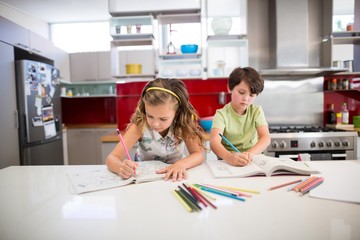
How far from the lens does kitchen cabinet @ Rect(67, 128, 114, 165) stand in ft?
11.5

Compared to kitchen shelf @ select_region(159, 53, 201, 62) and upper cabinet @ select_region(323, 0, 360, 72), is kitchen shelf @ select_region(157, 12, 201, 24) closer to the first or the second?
kitchen shelf @ select_region(159, 53, 201, 62)

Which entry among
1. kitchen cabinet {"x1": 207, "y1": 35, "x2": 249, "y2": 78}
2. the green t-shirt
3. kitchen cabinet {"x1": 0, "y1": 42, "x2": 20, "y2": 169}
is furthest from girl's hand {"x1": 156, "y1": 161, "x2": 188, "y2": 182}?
kitchen cabinet {"x1": 0, "y1": 42, "x2": 20, "y2": 169}

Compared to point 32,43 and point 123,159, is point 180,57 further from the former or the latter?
point 32,43

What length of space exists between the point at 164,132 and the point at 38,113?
80.6 inches

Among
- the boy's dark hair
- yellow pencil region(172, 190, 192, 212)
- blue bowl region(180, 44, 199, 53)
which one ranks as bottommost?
yellow pencil region(172, 190, 192, 212)

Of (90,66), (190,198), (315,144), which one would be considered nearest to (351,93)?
(315,144)

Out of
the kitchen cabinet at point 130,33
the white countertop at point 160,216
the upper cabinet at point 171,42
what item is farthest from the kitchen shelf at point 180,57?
the white countertop at point 160,216

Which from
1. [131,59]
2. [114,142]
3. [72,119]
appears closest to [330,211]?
[114,142]

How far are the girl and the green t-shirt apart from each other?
25 centimetres

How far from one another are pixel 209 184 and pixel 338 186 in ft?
1.31

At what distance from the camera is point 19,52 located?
2.65 metres

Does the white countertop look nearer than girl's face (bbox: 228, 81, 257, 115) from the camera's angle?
Yes

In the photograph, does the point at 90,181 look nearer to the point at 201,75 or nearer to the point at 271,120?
the point at 201,75

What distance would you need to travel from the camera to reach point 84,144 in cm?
352
